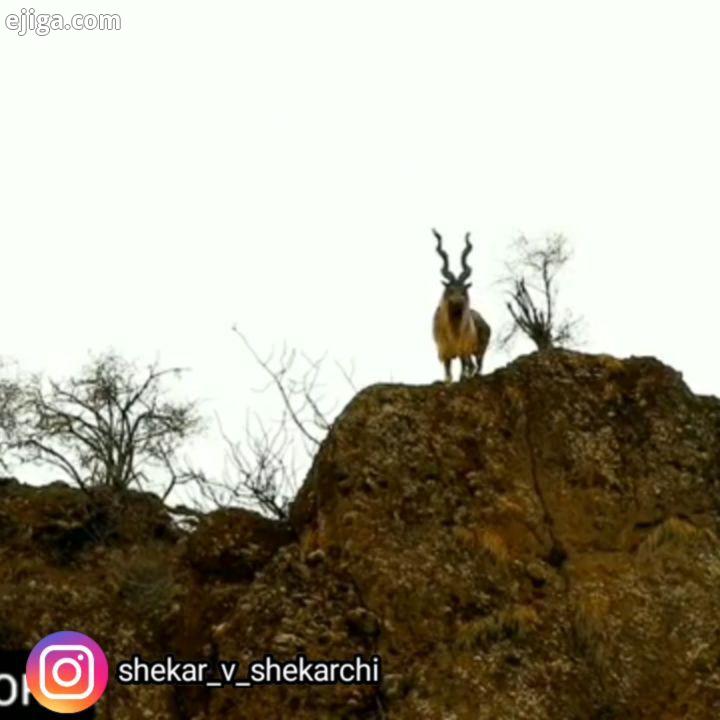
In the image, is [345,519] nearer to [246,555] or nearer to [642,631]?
[246,555]

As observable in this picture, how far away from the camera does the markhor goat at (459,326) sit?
72.3 ft

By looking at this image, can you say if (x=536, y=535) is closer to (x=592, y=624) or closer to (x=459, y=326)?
(x=592, y=624)

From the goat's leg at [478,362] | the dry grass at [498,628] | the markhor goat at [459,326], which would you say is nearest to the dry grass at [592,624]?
the dry grass at [498,628]

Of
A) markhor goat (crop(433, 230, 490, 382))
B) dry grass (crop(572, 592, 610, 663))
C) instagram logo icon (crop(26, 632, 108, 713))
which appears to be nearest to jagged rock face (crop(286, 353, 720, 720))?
dry grass (crop(572, 592, 610, 663))

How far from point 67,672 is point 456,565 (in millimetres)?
3511

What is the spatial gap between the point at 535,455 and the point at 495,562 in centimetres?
137

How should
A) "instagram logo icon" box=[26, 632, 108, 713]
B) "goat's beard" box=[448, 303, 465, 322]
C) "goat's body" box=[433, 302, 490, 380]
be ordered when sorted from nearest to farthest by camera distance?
"instagram logo icon" box=[26, 632, 108, 713]
"goat's body" box=[433, 302, 490, 380]
"goat's beard" box=[448, 303, 465, 322]

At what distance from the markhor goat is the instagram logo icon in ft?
29.9

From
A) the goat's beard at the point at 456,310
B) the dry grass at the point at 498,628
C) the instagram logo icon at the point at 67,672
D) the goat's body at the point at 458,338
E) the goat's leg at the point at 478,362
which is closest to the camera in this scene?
the instagram logo icon at the point at 67,672

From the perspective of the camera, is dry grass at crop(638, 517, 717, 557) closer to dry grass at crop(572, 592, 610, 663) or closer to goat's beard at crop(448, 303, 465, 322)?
dry grass at crop(572, 592, 610, 663)

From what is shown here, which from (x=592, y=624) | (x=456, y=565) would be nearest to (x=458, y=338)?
(x=456, y=565)

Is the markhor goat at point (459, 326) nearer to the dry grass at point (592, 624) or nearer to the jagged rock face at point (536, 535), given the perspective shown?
the jagged rock face at point (536, 535)

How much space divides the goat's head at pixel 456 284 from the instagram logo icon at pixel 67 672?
10.5 m

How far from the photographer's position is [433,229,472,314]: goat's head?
22703 mm
